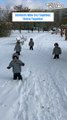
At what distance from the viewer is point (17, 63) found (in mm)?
15727

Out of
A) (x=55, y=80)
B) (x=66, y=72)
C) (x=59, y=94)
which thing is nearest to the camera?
(x=59, y=94)

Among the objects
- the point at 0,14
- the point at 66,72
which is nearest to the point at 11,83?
the point at 66,72

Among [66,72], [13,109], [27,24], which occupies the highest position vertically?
[13,109]

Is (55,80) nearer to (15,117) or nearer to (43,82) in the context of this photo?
(43,82)

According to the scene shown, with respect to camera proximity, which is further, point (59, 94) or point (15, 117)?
point (59, 94)

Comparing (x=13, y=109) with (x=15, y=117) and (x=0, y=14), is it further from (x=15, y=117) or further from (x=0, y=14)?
(x=0, y=14)

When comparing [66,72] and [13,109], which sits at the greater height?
[13,109]

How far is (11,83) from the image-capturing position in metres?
14.6

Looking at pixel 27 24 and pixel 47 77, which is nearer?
pixel 47 77

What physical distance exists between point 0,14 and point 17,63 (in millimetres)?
102168

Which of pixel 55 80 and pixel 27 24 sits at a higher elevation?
pixel 55 80

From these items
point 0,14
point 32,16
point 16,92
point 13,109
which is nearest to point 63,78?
point 16,92

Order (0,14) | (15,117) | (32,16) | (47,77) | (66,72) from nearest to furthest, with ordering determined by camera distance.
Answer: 1. (15,117)
2. (47,77)
3. (66,72)
4. (32,16)
5. (0,14)

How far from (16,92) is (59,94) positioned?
145 centimetres
